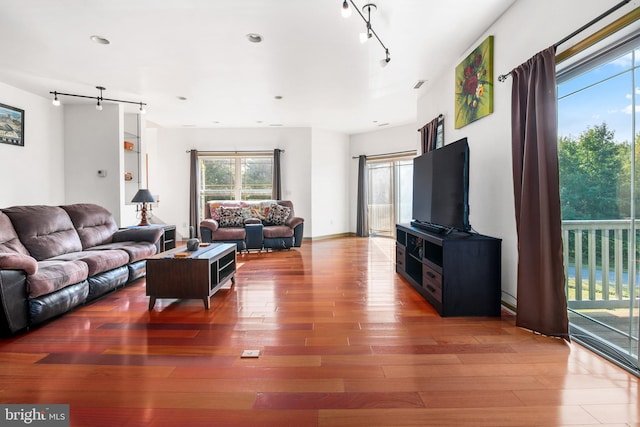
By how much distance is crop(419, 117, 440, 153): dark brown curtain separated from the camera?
14.5 feet

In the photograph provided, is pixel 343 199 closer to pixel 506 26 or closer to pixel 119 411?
pixel 506 26

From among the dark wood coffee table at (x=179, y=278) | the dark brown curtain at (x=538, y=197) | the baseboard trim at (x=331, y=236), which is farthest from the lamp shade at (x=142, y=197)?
the dark brown curtain at (x=538, y=197)

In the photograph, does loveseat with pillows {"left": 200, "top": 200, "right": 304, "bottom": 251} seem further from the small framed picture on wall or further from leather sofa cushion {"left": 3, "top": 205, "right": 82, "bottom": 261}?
the small framed picture on wall

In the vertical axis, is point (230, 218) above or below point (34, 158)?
below

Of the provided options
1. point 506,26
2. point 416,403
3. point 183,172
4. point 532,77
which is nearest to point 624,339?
point 416,403

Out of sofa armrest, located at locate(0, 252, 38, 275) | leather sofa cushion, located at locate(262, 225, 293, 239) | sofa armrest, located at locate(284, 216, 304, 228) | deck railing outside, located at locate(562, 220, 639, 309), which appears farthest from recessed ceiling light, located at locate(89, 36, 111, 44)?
deck railing outside, located at locate(562, 220, 639, 309)

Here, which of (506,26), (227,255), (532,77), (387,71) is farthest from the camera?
(387,71)

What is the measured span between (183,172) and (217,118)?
177 centimetres

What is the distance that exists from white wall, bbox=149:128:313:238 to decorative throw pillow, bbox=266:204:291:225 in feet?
3.24

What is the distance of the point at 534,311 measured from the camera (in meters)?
2.36

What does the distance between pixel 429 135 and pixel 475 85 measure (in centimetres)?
125

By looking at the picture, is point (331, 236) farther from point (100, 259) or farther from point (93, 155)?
point (100, 259)

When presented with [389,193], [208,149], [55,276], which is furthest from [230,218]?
[389,193]

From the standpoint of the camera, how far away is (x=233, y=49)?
344cm
